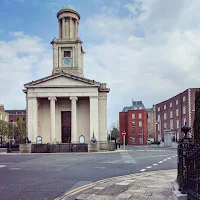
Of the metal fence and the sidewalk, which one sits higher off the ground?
the metal fence

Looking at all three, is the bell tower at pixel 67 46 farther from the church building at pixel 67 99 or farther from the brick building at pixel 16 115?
the brick building at pixel 16 115

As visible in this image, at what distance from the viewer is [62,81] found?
4141 cm

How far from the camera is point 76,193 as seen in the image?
830cm

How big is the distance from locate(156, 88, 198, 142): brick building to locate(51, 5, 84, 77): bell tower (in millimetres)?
21528

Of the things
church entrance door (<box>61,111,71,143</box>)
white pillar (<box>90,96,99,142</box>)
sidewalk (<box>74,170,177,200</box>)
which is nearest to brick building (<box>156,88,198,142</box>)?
white pillar (<box>90,96,99,142</box>)

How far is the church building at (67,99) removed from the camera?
40812mm

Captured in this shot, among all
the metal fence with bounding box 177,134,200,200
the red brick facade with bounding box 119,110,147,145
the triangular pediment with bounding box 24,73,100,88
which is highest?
the triangular pediment with bounding box 24,73,100,88

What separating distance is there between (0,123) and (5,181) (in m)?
62.5

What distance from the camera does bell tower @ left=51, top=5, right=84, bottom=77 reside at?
45906 millimetres

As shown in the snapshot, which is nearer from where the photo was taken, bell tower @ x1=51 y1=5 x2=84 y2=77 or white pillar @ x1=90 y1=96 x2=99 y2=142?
white pillar @ x1=90 y1=96 x2=99 y2=142

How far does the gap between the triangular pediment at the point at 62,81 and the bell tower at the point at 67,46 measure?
449 cm

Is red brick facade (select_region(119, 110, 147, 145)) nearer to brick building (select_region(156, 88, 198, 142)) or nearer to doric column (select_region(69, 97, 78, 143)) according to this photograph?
brick building (select_region(156, 88, 198, 142))

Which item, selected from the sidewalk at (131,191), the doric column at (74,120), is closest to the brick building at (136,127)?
the doric column at (74,120)

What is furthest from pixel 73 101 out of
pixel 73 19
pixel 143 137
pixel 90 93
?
pixel 143 137
